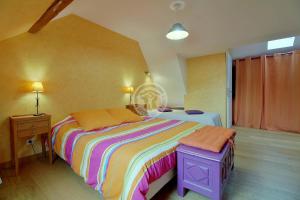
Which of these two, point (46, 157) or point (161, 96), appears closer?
point (46, 157)

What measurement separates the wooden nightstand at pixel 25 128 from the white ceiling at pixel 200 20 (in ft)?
5.80

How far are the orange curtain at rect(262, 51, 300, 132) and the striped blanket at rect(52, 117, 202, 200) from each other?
3.66 meters

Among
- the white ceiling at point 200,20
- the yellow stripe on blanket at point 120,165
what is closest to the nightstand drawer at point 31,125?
the yellow stripe on blanket at point 120,165

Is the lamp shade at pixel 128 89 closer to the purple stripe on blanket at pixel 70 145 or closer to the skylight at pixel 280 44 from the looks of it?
the purple stripe on blanket at pixel 70 145

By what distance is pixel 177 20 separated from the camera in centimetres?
301

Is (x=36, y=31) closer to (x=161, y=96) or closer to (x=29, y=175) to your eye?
(x=29, y=175)

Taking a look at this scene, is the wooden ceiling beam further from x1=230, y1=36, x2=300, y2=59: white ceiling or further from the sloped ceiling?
x1=230, y1=36, x2=300, y2=59: white ceiling

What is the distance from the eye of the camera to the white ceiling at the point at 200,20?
2504 mm

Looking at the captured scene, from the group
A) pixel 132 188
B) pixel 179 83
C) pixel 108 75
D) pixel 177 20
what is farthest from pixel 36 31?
pixel 179 83

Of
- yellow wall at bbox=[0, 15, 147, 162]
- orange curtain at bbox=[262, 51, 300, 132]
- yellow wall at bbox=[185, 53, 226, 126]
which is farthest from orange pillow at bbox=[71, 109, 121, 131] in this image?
orange curtain at bbox=[262, 51, 300, 132]

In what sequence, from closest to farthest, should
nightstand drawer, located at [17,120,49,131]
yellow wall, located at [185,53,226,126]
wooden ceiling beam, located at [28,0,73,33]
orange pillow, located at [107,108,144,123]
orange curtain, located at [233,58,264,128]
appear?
wooden ceiling beam, located at [28,0,73,33] < nightstand drawer, located at [17,120,49,131] < orange pillow, located at [107,108,144,123] < yellow wall, located at [185,53,226,126] < orange curtain, located at [233,58,264,128]

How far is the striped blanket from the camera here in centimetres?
136

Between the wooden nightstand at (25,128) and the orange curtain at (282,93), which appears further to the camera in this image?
the orange curtain at (282,93)

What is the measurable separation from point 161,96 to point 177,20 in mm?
2640
